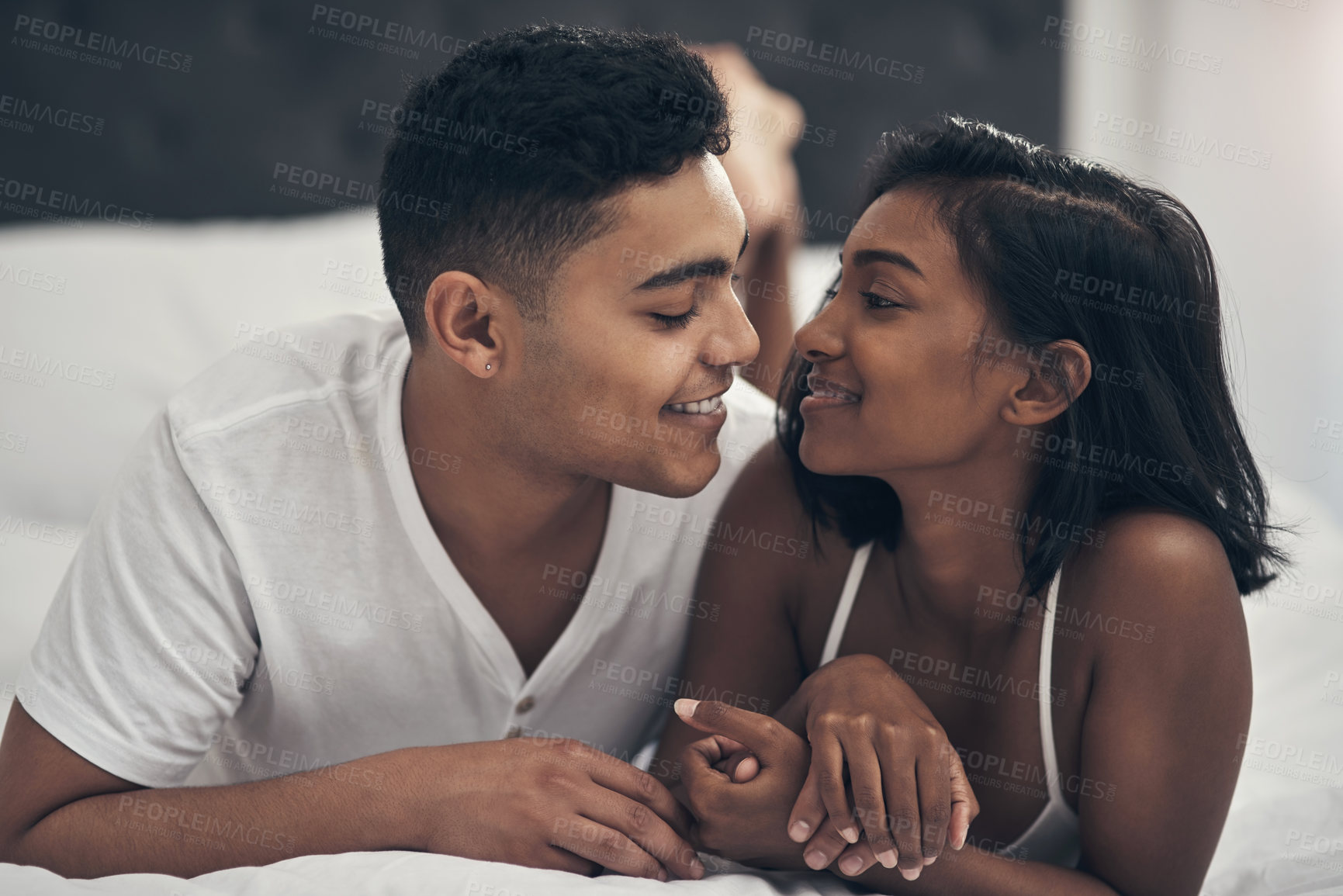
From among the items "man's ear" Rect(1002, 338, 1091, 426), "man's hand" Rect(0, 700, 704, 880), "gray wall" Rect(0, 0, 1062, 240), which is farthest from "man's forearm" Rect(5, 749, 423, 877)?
"gray wall" Rect(0, 0, 1062, 240)

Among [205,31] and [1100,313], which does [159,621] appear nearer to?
[1100,313]

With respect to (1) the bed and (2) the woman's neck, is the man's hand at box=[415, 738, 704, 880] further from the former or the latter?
(2) the woman's neck

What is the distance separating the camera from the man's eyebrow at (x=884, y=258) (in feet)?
3.57

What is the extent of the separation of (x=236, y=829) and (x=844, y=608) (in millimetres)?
688

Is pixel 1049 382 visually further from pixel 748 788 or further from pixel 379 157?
pixel 379 157

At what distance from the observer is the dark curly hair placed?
1048 mm

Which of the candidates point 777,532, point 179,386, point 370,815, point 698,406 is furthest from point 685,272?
point 179,386

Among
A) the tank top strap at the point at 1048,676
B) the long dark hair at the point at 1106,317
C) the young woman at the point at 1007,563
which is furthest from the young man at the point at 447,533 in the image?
the tank top strap at the point at 1048,676

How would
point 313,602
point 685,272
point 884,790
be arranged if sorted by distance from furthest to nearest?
point 313,602, point 685,272, point 884,790

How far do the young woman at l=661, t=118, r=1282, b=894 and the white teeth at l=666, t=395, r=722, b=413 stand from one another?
11 cm

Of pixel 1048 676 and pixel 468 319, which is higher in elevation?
pixel 468 319

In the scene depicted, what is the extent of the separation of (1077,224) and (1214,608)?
40 centimetres

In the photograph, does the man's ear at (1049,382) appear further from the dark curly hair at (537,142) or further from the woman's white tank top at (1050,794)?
the dark curly hair at (537,142)

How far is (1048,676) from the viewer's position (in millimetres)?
1117
